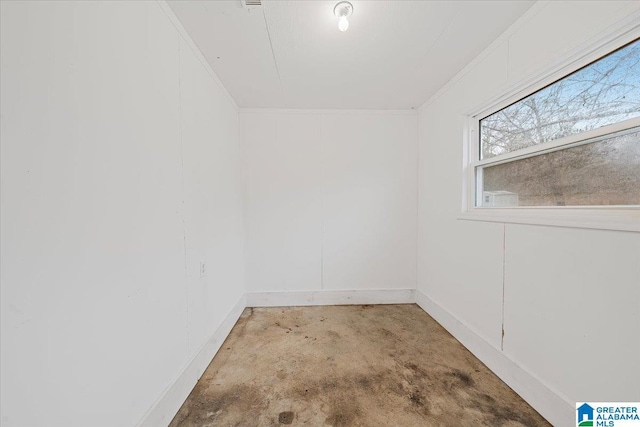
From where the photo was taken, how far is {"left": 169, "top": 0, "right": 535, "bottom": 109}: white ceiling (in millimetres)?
1464

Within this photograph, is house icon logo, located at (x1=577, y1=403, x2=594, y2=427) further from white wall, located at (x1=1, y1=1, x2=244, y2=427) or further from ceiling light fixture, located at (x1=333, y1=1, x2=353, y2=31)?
ceiling light fixture, located at (x1=333, y1=1, x2=353, y2=31)

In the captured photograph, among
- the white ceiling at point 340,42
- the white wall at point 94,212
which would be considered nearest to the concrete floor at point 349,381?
the white wall at point 94,212

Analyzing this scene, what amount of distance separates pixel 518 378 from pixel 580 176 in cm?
135

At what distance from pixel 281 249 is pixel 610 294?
267 centimetres

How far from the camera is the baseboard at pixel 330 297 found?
297 centimetres

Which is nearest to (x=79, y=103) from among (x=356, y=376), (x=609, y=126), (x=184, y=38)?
(x=184, y=38)

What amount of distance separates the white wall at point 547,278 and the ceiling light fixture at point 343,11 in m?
1.15

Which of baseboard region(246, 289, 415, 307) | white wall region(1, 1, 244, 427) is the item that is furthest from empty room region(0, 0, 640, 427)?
baseboard region(246, 289, 415, 307)

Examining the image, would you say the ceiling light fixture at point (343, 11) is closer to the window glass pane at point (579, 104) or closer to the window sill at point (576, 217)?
the window glass pane at point (579, 104)

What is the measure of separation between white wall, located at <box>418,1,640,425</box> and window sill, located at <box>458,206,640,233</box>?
44mm

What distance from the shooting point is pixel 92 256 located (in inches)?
36.4

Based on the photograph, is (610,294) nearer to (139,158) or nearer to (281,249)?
(139,158)

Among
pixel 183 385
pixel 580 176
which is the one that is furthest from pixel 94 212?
pixel 580 176

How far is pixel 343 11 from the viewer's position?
1.45m
